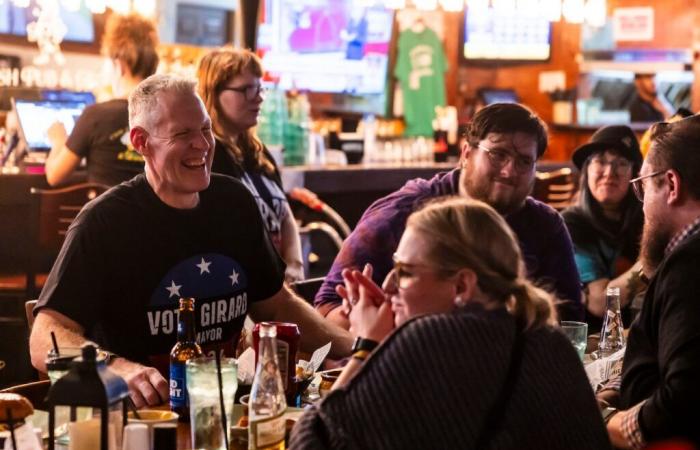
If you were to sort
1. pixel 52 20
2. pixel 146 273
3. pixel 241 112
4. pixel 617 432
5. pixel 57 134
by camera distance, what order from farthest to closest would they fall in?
pixel 52 20 < pixel 57 134 < pixel 241 112 < pixel 146 273 < pixel 617 432

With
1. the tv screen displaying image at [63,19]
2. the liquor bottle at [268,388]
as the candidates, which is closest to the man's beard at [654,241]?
the liquor bottle at [268,388]

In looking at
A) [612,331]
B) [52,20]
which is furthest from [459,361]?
[52,20]

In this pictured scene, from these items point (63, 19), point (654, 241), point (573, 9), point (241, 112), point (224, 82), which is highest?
point (573, 9)

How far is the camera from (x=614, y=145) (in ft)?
16.0

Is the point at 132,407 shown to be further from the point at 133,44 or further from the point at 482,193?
the point at 133,44

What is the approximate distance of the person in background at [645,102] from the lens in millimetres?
12500

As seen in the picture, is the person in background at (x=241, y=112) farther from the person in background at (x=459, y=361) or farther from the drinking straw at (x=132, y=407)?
the person in background at (x=459, y=361)

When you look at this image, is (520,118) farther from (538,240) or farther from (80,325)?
(80,325)

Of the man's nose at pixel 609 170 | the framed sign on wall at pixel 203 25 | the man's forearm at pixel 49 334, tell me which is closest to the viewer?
the man's forearm at pixel 49 334

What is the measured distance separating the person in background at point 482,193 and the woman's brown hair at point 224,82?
1153 millimetres

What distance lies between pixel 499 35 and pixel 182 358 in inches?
379

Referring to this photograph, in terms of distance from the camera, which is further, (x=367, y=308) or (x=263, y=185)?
(x=263, y=185)

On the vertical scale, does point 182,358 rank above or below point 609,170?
below

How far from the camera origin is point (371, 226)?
3.62 m
